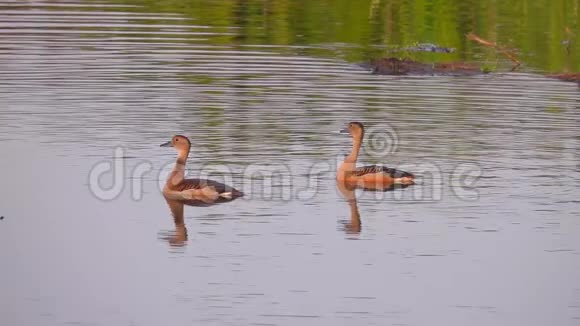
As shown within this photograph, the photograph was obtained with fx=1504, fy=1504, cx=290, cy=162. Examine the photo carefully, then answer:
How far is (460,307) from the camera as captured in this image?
12.7 meters

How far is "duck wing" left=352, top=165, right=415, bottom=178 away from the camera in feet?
55.8

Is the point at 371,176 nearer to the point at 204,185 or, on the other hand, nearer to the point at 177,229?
the point at 204,185

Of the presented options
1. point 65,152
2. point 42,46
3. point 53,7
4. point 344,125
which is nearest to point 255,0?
point 53,7

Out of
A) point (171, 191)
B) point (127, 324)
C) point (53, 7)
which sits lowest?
point (127, 324)

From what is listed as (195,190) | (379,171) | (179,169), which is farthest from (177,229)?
(379,171)

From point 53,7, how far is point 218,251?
20.6m

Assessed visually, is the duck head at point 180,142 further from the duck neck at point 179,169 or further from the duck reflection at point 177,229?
the duck reflection at point 177,229

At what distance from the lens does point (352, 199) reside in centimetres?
1670

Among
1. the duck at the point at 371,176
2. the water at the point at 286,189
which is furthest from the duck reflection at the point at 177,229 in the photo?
the duck at the point at 371,176

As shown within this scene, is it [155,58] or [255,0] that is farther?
[255,0]

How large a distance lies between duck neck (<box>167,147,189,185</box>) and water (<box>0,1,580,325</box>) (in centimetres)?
28

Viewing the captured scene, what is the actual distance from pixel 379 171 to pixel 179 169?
7.47 feet

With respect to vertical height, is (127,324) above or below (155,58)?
below

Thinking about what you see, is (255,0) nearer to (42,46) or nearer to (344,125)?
(42,46)
